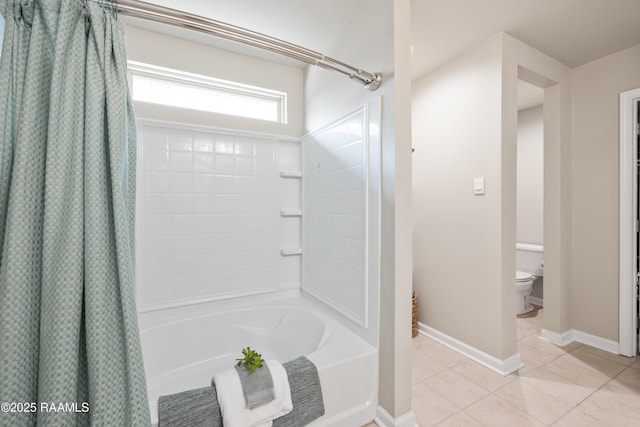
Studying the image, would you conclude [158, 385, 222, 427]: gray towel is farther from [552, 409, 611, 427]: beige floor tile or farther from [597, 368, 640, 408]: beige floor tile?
[597, 368, 640, 408]: beige floor tile

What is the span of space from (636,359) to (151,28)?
424 centimetres

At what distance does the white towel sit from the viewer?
113 cm

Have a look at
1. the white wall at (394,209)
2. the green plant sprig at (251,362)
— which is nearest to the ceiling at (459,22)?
the white wall at (394,209)

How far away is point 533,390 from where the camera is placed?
5.92ft

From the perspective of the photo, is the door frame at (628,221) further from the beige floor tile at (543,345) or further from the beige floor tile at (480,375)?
the beige floor tile at (480,375)

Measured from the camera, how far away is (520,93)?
3141 millimetres

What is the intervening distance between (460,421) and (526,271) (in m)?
2.44

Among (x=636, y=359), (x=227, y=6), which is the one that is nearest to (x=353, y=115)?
(x=227, y=6)

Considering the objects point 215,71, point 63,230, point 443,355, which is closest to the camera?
point 63,230

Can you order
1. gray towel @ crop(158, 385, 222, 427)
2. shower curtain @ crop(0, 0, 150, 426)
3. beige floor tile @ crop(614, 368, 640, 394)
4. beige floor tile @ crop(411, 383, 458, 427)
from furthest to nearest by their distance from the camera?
1. beige floor tile @ crop(614, 368, 640, 394)
2. beige floor tile @ crop(411, 383, 458, 427)
3. gray towel @ crop(158, 385, 222, 427)
4. shower curtain @ crop(0, 0, 150, 426)

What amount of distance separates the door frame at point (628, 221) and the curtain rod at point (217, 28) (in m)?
2.10

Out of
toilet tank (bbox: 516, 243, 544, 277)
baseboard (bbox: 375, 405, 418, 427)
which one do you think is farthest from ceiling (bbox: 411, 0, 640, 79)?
baseboard (bbox: 375, 405, 418, 427)

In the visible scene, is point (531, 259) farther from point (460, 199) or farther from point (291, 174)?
point (291, 174)

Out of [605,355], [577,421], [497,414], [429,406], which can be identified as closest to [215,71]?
[429,406]
